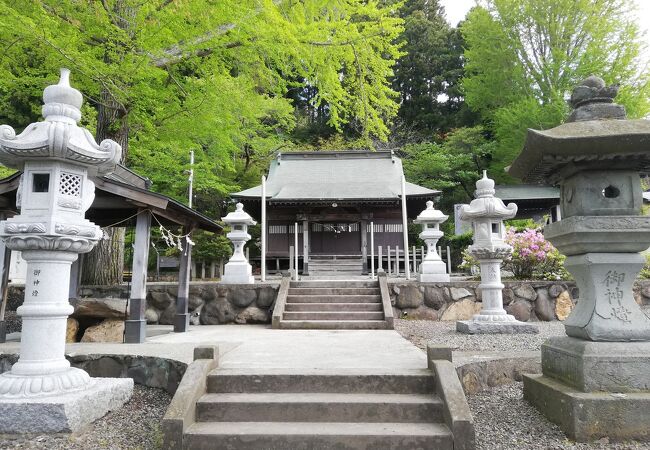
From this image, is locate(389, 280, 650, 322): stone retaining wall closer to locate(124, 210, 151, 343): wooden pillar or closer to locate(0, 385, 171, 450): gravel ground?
locate(124, 210, 151, 343): wooden pillar

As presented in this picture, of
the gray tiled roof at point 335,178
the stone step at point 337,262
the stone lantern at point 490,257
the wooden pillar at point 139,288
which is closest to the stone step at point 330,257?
the stone step at point 337,262

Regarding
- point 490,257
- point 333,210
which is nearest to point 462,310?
point 490,257

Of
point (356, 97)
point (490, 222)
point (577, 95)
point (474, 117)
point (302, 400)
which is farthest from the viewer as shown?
point (474, 117)

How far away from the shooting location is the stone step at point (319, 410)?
3.42 m

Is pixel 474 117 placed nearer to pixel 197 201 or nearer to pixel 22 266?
pixel 197 201

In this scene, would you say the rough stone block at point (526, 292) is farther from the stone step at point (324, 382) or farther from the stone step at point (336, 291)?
the stone step at point (324, 382)

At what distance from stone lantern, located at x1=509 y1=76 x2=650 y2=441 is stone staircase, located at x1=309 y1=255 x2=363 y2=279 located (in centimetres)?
1186

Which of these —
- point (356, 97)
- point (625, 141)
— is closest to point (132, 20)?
point (356, 97)

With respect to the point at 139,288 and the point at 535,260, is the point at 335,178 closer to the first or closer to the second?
the point at 535,260

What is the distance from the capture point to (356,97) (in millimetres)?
10062

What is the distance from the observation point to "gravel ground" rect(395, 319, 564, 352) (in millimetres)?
5774

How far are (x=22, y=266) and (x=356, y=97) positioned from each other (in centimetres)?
1377

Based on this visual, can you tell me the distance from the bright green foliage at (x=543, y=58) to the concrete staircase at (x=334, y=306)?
596 inches

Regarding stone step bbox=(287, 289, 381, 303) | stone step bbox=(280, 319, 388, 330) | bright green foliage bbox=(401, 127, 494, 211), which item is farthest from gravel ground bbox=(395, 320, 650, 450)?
bright green foliage bbox=(401, 127, 494, 211)
